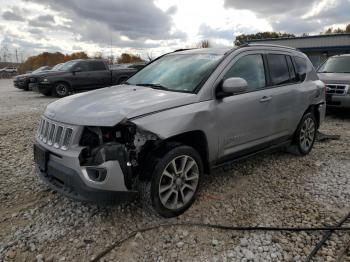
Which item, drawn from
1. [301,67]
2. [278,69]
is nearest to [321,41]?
[301,67]

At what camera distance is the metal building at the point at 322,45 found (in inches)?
1078

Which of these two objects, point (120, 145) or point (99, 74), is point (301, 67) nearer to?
point (120, 145)

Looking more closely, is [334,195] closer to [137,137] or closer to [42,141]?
[137,137]

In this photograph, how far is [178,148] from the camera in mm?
3195

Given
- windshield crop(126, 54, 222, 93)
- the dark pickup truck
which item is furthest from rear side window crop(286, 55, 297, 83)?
the dark pickup truck

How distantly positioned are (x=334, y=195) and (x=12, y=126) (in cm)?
724

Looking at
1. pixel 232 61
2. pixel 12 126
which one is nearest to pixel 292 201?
pixel 232 61

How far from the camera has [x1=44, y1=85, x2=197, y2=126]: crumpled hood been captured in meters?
2.92

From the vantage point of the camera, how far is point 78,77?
14070 mm

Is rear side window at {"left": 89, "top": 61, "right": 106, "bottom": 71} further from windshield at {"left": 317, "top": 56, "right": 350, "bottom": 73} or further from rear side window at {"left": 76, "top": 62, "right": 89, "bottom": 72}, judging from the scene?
windshield at {"left": 317, "top": 56, "right": 350, "bottom": 73}

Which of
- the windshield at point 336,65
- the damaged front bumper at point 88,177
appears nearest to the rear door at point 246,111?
the damaged front bumper at point 88,177

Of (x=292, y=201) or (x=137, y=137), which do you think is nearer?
(x=137, y=137)

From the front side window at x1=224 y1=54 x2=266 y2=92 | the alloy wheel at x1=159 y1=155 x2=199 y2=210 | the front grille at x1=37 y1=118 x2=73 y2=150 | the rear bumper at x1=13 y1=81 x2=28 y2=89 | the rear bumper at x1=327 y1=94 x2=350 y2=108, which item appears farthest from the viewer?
the rear bumper at x1=13 y1=81 x2=28 y2=89

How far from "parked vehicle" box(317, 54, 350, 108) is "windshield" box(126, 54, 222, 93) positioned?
5845mm
